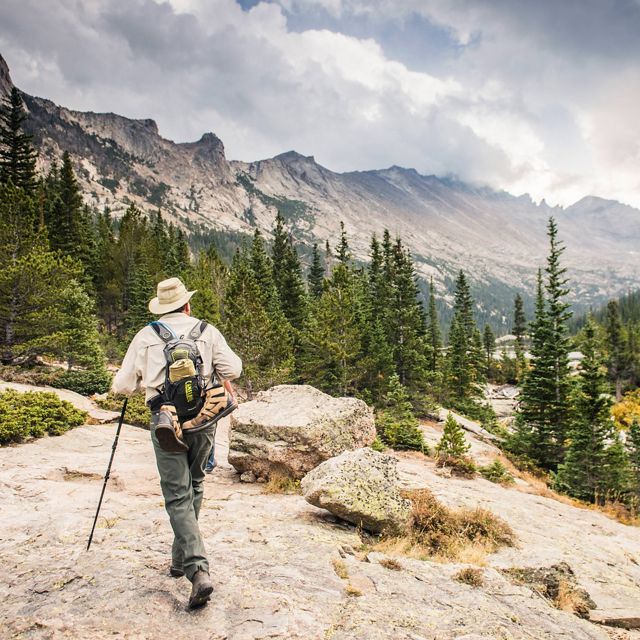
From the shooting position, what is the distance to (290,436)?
9.95 meters

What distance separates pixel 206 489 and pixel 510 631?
6.65 metres

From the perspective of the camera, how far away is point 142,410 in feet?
53.4

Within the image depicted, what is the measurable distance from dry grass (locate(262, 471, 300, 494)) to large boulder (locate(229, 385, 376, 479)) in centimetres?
12

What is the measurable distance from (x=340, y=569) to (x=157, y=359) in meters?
3.73

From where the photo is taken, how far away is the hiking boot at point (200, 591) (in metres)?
3.98

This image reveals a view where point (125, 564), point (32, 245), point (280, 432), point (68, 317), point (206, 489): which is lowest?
point (206, 489)

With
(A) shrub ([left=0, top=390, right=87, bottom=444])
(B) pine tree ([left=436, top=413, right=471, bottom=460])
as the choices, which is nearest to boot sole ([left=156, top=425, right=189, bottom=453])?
(A) shrub ([left=0, top=390, right=87, bottom=444])

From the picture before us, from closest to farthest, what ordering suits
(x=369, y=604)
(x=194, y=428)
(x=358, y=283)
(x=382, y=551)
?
(x=194, y=428), (x=369, y=604), (x=382, y=551), (x=358, y=283)

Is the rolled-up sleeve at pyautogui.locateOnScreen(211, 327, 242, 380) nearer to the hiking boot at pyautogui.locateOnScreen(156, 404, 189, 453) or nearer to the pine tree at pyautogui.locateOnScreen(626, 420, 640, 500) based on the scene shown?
the hiking boot at pyautogui.locateOnScreen(156, 404, 189, 453)

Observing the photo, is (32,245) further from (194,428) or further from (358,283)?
(358,283)

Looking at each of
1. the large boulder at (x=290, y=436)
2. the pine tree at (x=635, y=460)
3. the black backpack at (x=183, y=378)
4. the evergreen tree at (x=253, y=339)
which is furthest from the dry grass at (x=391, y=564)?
the pine tree at (x=635, y=460)

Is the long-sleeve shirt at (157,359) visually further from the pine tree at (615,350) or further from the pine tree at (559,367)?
the pine tree at (615,350)

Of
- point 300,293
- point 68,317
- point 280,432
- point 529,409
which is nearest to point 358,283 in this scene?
point 300,293

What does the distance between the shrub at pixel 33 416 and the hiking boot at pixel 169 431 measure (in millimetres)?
8882
